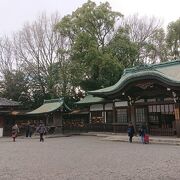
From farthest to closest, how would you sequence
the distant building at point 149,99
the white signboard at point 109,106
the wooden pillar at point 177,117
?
the white signboard at point 109,106 → the distant building at point 149,99 → the wooden pillar at point 177,117

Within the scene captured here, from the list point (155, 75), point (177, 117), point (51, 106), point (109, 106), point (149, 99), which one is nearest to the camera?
point (155, 75)

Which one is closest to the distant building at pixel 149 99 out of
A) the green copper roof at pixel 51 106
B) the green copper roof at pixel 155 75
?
the green copper roof at pixel 155 75

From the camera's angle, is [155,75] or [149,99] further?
[149,99]

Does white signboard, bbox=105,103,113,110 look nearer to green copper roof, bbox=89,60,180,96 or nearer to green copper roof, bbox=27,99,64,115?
green copper roof, bbox=89,60,180,96

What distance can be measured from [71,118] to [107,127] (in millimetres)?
8657

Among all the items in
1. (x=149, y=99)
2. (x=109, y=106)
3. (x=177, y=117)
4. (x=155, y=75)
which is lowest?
(x=177, y=117)

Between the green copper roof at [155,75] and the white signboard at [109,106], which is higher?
the green copper roof at [155,75]

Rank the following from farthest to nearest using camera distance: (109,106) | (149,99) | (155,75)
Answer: (109,106) < (149,99) < (155,75)

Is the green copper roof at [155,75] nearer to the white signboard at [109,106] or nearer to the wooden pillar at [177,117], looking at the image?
the wooden pillar at [177,117]

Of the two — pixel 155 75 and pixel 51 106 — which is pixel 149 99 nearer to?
pixel 155 75

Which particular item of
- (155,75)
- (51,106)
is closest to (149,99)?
(155,75)

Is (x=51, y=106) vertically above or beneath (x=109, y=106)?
above

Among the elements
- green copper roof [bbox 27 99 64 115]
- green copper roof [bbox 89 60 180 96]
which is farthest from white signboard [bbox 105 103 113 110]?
green copper roof [bbox 27 99 64 115]

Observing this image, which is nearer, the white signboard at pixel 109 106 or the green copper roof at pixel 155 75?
the green copper roof at pixel 155 75
